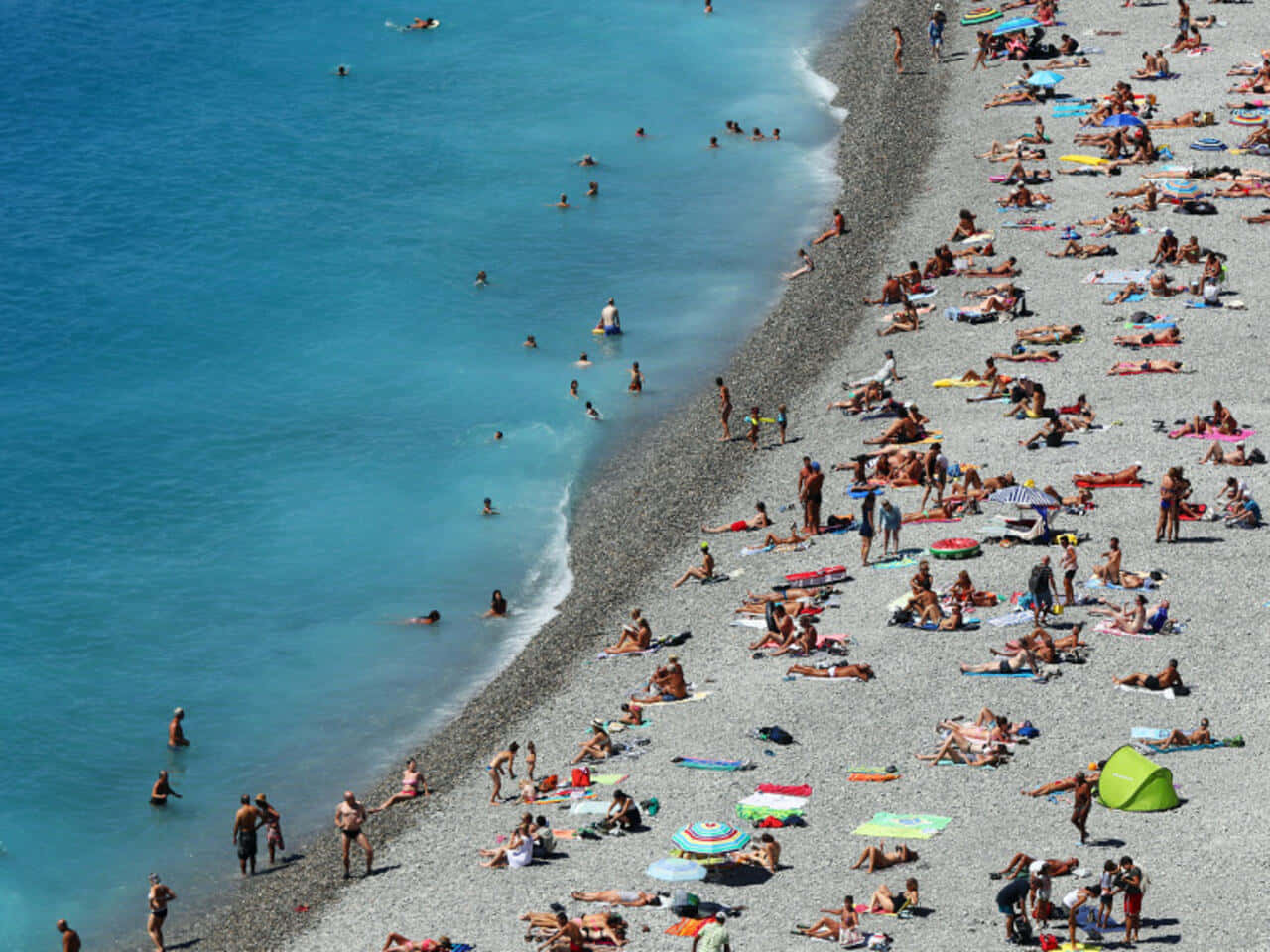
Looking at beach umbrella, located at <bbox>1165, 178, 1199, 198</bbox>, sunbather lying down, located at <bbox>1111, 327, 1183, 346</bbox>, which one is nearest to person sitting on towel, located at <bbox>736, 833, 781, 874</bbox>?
sunbather lying down, located at <bbox>1111, 327, 1183, 346</bbox>

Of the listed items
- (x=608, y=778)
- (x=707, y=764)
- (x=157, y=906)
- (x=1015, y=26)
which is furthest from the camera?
(x=1015, y=26)

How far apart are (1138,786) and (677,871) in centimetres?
724

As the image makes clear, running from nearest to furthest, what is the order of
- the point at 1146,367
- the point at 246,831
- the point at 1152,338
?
the point at 246,831 → the point at 1146,367 → the point at 1152,338

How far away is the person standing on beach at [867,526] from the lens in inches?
1416

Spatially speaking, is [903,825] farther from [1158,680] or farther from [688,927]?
[1158,680]

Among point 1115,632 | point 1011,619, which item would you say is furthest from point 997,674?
point 1115,632

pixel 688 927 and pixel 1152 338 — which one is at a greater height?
pixel 1152 338

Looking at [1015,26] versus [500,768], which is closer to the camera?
[500,768]

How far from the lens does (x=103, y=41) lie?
7762 cm

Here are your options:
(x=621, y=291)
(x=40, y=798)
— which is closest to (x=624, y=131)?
(x=621, y=291)

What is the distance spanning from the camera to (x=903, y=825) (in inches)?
1081

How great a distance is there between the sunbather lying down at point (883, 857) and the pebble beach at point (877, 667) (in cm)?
15

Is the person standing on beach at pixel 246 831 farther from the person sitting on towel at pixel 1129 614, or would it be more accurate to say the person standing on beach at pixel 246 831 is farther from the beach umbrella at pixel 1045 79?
the beach umbrella at pixel 1045 79

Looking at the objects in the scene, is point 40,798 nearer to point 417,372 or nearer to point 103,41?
point 417,372
